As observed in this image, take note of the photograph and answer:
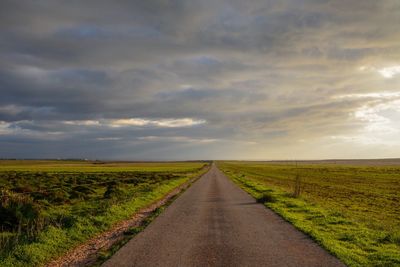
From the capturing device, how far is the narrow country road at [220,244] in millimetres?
10195

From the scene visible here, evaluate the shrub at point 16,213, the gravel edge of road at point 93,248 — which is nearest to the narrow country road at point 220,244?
the gravel edge of road at point 93,248

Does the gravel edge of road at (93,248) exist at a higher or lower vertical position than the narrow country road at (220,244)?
lower

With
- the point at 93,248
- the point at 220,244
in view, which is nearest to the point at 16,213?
the point at 93,248

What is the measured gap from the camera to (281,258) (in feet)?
34.9

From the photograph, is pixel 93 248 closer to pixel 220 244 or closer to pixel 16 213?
pixel 220 244

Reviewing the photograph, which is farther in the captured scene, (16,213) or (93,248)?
(16,213)

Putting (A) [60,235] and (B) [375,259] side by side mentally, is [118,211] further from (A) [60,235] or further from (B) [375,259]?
(B) [375,259]

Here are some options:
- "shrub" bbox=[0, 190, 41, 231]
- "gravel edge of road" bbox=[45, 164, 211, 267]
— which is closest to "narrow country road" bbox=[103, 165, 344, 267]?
"gravel edge of road" bbox=[45, 164, 211, 267]

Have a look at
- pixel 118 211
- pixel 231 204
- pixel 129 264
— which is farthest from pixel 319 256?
pixel 231 204

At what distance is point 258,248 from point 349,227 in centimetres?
724

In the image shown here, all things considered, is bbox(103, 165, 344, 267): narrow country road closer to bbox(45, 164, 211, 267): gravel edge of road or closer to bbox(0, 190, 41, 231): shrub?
bbox(45, 164, 211, 267): gravel edge of road

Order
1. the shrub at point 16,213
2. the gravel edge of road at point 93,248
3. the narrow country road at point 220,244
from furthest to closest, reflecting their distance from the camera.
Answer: the shrub at point 16,213, the gravel edge of road at point 93,248, the narrow country road at point 220,244

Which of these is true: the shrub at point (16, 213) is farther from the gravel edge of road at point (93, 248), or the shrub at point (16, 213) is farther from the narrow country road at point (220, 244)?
the narrow country road at point (220, 244)

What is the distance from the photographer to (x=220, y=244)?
12.5m
